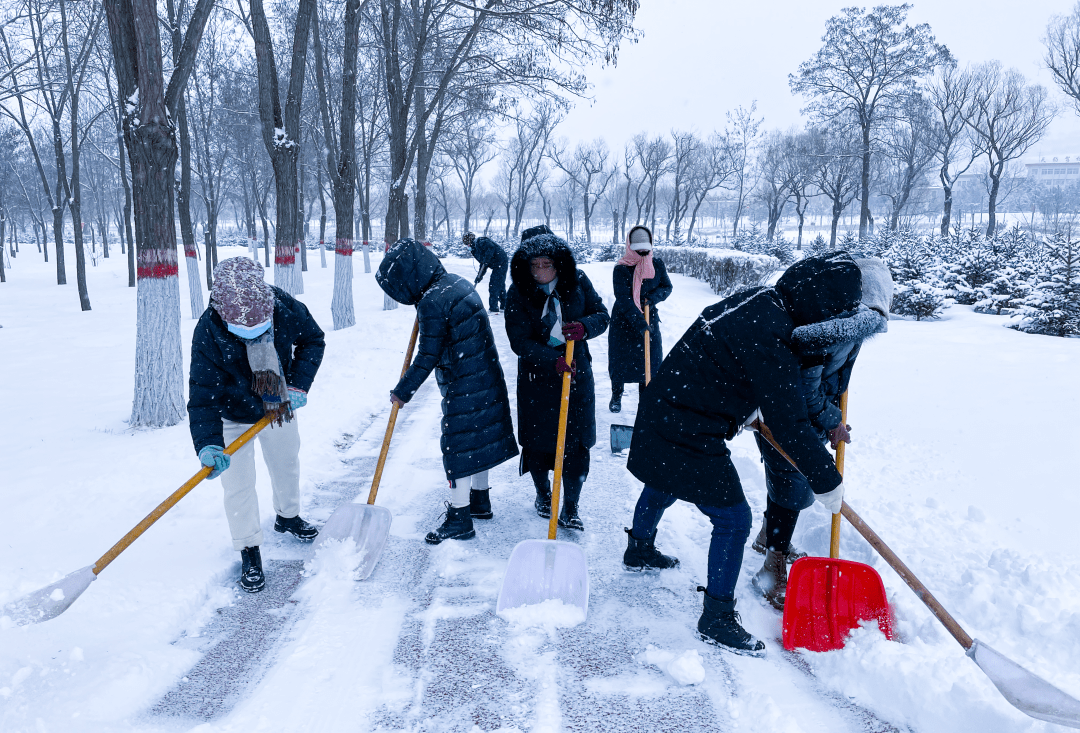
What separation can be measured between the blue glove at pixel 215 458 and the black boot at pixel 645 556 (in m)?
1.99

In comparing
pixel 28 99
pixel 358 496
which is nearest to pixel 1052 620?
pixel 358 496

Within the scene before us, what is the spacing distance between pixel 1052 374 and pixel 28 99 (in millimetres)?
21728

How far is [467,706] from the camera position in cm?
224

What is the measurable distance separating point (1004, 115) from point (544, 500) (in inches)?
1265

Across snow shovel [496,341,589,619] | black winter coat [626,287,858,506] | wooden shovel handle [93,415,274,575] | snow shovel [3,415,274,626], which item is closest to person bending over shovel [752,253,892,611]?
black winter coat [626,287,858,506]

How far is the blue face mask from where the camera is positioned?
2.79m

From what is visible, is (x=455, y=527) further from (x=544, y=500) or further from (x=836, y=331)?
(x=836, y=331)

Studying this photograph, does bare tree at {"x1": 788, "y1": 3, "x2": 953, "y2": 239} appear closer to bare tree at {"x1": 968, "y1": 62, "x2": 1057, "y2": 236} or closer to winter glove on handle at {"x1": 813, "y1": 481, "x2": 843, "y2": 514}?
bare tree at {"x1": 968, "y1": 62, "x2": 1057, "y2": 236}

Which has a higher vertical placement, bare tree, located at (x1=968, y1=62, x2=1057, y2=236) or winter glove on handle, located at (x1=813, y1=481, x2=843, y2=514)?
bare tree, located at (x1=968, y1=62, x2=1057, y2=236)

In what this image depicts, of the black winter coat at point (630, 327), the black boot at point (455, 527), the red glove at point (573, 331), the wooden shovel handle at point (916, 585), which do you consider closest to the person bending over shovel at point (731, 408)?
the wooden shovel handle at point (916, 585)

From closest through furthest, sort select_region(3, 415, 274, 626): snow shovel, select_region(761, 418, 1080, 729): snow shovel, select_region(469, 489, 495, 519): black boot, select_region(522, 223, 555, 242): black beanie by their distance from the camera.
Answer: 1. select_region(761, 418, 1080, 729): snow shovel
2. select_region(3, 415, 274, 626): snow shovel
3. select_region(522, 223, 555, 242): black beanie
4. select_region(469, 489, 495, 519): black boot

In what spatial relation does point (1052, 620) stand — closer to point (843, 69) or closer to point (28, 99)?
point (28, 99)

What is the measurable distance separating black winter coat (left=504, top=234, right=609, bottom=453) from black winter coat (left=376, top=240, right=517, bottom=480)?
0.19m

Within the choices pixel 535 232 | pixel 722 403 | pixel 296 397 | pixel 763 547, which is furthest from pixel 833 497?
pixel 296 397
